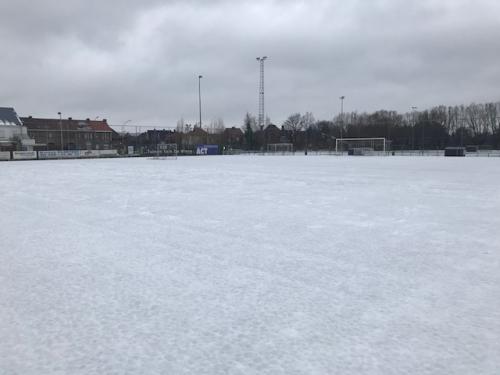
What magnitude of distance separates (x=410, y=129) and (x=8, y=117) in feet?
273

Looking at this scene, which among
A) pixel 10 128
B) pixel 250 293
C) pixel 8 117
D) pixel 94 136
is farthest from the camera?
pixel 94 136

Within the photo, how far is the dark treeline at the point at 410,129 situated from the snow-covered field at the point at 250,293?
78.0 m

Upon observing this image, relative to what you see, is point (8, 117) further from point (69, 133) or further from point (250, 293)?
point (250, 293)

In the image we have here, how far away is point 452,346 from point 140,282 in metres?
3.43

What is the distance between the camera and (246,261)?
19.2 feet

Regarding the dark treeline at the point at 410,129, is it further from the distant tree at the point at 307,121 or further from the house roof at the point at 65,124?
the house roof at the point at 65,124

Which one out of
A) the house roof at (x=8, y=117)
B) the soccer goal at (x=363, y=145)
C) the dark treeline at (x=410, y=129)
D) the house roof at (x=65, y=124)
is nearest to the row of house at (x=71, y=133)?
the house roof at (x=65, y=124)

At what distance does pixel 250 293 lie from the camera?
4.59 meters

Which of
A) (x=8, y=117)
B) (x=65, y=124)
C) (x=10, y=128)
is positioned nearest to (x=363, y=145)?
(x=10, y=128)

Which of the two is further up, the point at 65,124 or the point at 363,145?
the point at 65,124

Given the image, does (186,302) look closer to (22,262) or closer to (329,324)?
(329,324)

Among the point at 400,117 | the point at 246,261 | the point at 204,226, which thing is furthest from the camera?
the point at 400,117

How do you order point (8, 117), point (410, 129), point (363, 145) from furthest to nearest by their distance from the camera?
point (410, 129), point (8, 117), point (363, 145)

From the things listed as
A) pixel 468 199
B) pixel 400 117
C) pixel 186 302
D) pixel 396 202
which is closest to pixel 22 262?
pixel 186 302
